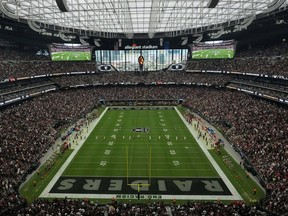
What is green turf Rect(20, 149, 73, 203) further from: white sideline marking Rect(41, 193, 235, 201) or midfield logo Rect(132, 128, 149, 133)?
midfield logo Rect(132, 128, 149, 133)

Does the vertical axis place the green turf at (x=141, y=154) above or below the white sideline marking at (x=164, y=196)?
above

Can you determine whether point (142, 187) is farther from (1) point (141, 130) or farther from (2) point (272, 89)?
(2) point (272, 89)

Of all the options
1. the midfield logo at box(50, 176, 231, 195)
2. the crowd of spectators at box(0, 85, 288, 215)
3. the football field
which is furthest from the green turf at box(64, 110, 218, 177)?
the crowd of spectators at box(0, 85, 288, 215)

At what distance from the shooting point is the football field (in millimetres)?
22969

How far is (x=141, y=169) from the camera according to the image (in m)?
27.3

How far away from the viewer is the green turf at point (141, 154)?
26.8 m

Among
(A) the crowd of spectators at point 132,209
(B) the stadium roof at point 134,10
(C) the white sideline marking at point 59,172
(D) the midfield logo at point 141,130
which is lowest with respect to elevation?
(C) the white sideline marking at point 59,172

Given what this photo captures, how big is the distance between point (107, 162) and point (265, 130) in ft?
56.8

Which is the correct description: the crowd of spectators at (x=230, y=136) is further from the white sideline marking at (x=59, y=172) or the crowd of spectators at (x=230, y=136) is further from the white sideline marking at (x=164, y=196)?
the white sideline marking at (x=164, y=196)

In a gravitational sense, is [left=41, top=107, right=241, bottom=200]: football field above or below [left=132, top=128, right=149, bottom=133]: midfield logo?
below

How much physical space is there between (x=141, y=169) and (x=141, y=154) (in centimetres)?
393

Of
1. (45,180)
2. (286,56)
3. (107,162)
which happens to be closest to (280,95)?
(286,56)

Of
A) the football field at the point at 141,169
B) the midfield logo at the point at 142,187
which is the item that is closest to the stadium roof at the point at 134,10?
the football field at the point at 141,169

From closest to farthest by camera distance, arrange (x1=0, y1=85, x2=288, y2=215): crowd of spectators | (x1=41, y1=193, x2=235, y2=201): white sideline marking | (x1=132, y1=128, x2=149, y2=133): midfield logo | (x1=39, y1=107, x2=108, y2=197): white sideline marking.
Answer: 1. (x1=0, y1=85, x2=288, y2=215): crowd of spectators
2. (x1=41, y1=193, x2=235, y2=201): white sideline marking
3. (x1=39, y1=107, x2=108, y2=197): white sideline marking
4. (x1=132, y1=128, x2=149, y2=133): midfield logo
